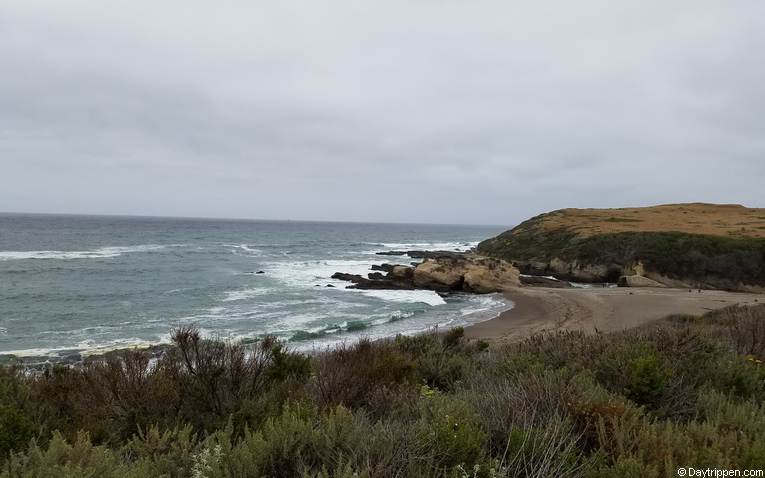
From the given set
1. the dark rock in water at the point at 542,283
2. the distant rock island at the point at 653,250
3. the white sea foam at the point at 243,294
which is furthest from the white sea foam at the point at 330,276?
the distant rock island at the point at 653,250

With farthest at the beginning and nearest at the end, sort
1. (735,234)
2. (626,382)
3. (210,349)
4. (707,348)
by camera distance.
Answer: (735,234) < (707,348) < (210,349) < (626,382)

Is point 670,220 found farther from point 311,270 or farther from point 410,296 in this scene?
point 311,270

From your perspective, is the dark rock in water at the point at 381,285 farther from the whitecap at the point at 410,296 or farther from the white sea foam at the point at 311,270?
the white sea foam at the point at 311,270

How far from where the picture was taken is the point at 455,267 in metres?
34.2

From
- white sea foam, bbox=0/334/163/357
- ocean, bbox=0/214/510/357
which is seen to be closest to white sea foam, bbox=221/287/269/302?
ocean, bbox=0/214/510/357

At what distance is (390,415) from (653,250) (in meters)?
40.9

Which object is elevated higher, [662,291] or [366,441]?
[366,441]

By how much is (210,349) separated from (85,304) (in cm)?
2288

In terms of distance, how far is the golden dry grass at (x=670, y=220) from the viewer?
43.1 meters

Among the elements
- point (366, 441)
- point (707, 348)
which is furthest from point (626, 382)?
point (366, 441)

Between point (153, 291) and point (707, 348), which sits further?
point (153, 291)

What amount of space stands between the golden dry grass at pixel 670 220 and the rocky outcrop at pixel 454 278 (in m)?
16.4

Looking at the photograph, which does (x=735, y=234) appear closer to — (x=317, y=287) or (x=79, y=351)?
(x=317, y=287)

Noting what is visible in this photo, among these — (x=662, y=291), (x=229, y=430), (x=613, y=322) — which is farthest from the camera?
(x=662, y=291)
